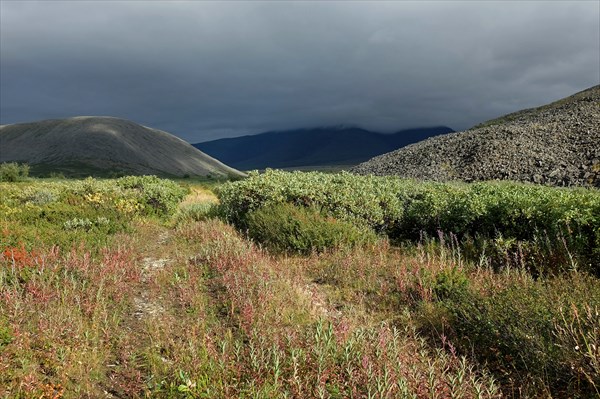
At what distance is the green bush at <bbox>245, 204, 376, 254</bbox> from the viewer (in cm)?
1004

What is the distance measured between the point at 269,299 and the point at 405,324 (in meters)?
2.09

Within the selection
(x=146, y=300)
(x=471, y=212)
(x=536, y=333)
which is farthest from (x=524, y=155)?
(x=146, y=300)

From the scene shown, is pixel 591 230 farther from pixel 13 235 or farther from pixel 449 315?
pixel 13 235

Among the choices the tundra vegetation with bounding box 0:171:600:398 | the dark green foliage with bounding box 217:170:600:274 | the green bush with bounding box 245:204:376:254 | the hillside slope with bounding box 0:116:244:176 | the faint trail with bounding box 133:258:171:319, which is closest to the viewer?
the tundra vegetation with bounding box 0:171:600:398

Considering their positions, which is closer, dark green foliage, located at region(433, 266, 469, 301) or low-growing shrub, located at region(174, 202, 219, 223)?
dark green foliage, located at region(433, 266, 469, 301)

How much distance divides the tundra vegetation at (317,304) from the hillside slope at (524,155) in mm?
16401

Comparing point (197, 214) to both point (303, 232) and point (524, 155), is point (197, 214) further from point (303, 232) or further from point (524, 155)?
point (524, 155)

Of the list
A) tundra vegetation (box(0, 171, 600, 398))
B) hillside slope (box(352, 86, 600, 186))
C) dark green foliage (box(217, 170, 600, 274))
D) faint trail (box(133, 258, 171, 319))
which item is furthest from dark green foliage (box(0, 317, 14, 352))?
hillside slope (box(352, 86, 600, 186))

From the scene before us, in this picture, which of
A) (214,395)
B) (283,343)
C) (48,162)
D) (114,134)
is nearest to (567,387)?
(283,343)

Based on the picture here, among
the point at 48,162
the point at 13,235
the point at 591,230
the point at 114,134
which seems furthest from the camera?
the point at 114,134

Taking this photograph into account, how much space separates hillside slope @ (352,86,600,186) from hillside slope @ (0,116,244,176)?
75.6m

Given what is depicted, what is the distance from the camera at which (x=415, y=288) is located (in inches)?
273

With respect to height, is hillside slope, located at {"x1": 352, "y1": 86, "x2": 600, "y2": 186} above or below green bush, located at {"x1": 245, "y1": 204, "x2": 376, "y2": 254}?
above

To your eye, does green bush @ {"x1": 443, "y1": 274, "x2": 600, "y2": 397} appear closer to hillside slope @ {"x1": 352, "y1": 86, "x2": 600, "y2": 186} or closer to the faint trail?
the faint trail
